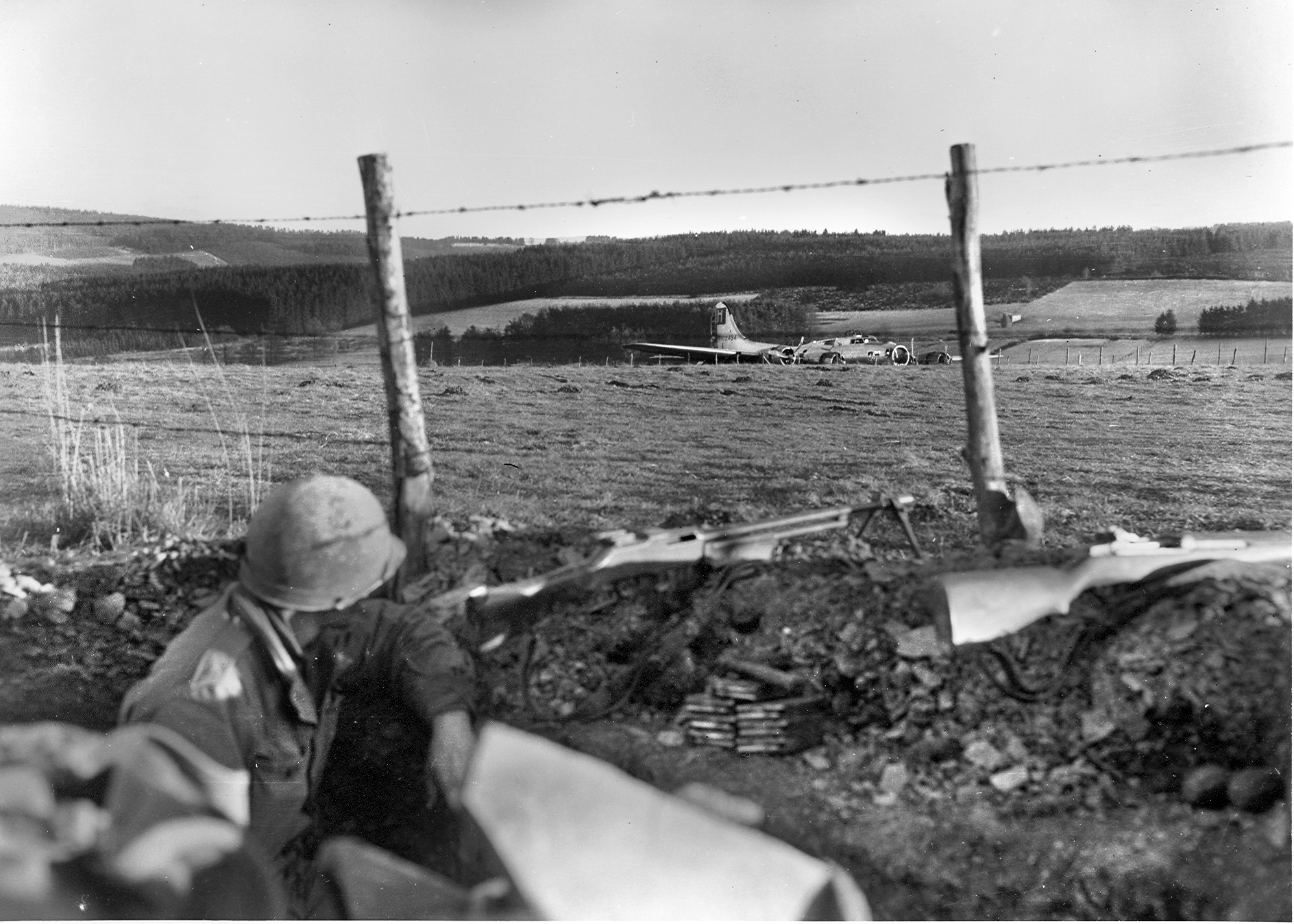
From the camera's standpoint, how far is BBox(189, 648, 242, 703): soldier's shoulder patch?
288cm

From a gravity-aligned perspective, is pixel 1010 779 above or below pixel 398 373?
below

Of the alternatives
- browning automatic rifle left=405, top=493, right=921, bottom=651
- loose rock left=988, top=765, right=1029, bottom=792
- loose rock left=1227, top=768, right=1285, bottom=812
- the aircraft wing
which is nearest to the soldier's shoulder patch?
browning automatic rifle left=405, top=493, right=921, bottom=651

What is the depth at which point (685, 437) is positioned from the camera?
371 cm

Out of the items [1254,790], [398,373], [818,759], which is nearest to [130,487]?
[398,373]

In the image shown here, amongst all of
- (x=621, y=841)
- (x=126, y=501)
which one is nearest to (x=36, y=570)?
(x=126, y=501)

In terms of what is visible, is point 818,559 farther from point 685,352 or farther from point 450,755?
point 450,755

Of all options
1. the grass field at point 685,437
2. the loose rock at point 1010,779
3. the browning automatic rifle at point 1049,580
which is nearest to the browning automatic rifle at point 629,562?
the grass field at point 685,437

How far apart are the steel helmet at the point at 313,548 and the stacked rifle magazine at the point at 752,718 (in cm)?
120

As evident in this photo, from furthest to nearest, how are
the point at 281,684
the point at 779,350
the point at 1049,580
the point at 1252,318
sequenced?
the point at 779,350
the point at 1252,318
the point at 1049,580
the point at 281,684

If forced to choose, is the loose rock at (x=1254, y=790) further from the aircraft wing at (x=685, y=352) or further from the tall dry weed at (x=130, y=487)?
the tall dry weed at (x=130, y=487)

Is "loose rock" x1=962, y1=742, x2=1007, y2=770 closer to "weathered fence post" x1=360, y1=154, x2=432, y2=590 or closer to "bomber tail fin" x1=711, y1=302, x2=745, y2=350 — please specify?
"bomber tail fin" x1=711, y1=302, x2=745, y2=350

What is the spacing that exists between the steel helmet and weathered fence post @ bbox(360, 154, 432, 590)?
1.90 feet

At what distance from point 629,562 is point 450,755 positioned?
3.02ft

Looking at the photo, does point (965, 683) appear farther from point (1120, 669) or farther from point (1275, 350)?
point (1275, 350)
